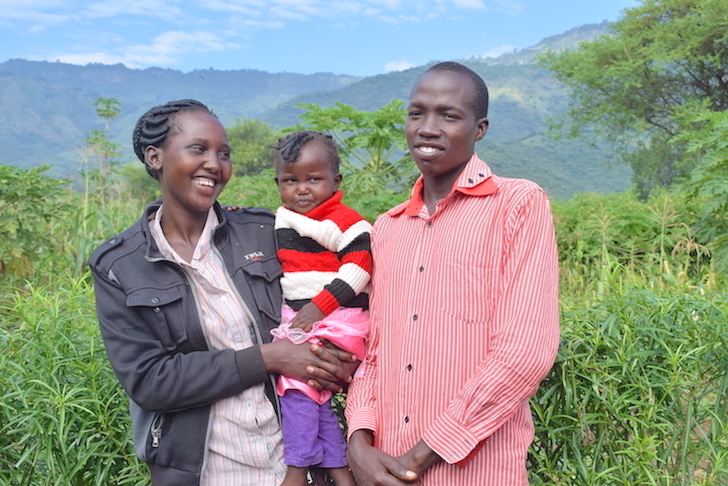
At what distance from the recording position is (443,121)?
69.6 inches

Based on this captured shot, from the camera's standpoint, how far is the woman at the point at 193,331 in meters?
1.72

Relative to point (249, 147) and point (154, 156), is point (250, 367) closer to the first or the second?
point (154, 156)

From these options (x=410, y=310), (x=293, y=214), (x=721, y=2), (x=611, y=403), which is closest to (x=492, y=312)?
(x=410, y=310)

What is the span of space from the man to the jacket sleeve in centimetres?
42

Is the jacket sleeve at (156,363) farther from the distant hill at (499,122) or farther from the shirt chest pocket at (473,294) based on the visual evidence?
the distant hill at (499,122)

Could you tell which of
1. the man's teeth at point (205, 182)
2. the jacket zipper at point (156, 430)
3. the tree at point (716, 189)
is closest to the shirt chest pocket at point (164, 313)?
the jacket zipper at point (156, 430)

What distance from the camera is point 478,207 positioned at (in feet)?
5.72

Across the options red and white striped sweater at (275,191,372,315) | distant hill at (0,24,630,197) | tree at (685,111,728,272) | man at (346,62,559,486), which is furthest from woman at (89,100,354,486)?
distant hill at (0,24,630,197)

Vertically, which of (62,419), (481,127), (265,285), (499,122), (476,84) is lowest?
(499,122)

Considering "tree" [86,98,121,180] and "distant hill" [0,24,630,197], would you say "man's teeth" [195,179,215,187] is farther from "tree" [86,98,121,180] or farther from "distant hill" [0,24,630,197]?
"distant hill" [0,24,630,197]

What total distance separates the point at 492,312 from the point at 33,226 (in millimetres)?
4166

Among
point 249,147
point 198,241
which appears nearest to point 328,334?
point 198,241

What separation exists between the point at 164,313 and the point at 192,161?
Answer: 1.57ft

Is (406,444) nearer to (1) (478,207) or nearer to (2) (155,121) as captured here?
(1) (478,207)
